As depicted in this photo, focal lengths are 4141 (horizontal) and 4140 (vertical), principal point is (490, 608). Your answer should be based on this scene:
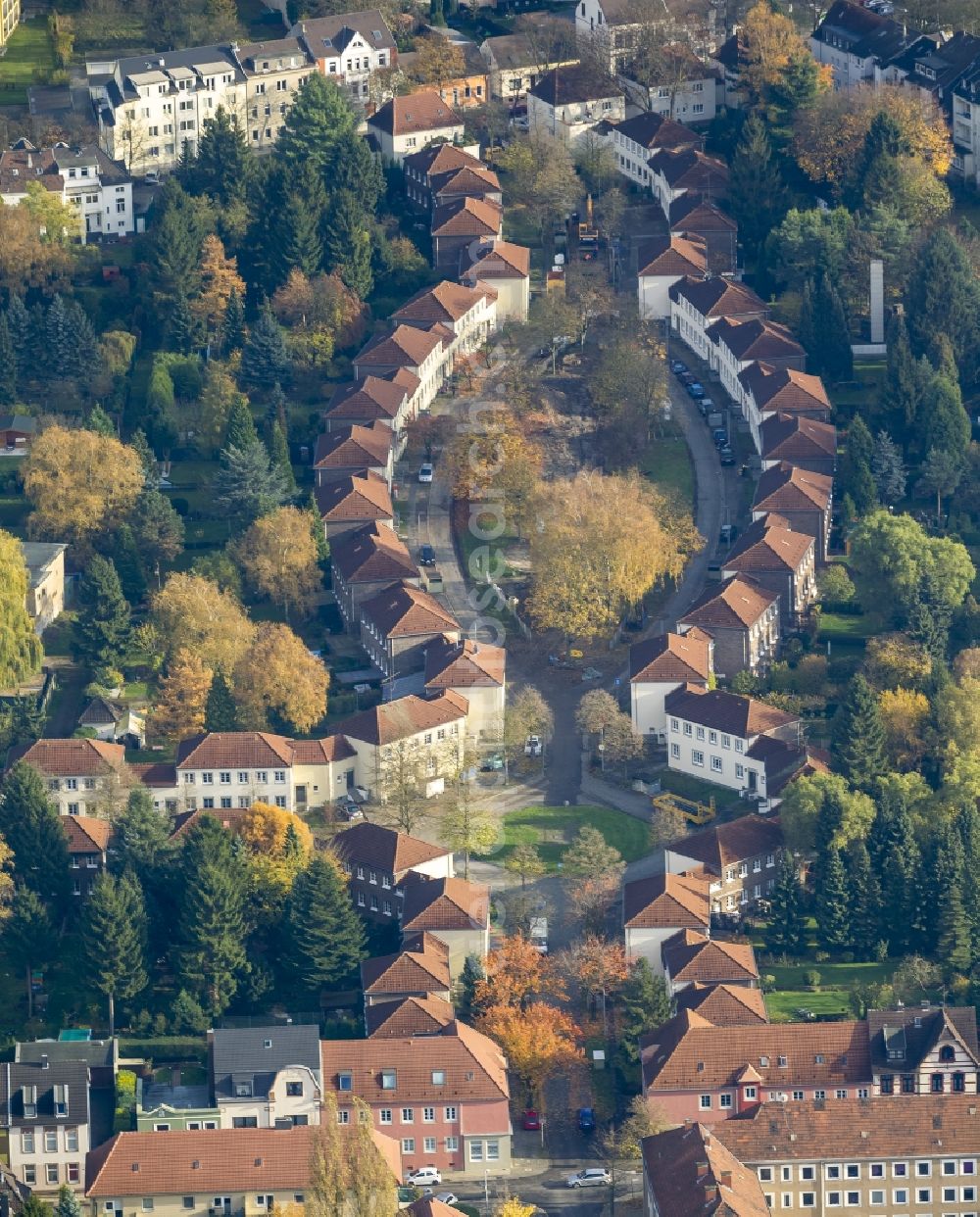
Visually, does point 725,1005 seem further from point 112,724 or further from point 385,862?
point 112,724

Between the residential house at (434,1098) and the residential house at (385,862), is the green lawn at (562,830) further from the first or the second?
the residential house at (434,1098)

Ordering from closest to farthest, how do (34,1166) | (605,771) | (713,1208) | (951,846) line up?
(713,1208), (34,1166), (951,846), (605,771)

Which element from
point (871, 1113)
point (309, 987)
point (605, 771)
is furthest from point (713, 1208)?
point (605, 771)

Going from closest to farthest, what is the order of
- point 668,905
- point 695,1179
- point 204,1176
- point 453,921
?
point 695,1179 → point 204,1176 → point 453,921 → point 668,905

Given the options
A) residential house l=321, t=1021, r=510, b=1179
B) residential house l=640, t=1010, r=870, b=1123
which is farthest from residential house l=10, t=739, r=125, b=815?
residential house l=640, t=1010, r=870, b=1123

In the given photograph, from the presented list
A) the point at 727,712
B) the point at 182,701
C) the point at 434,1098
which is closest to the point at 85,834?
the point at 182,701

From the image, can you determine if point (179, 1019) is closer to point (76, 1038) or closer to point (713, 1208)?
point (76, 1038)
